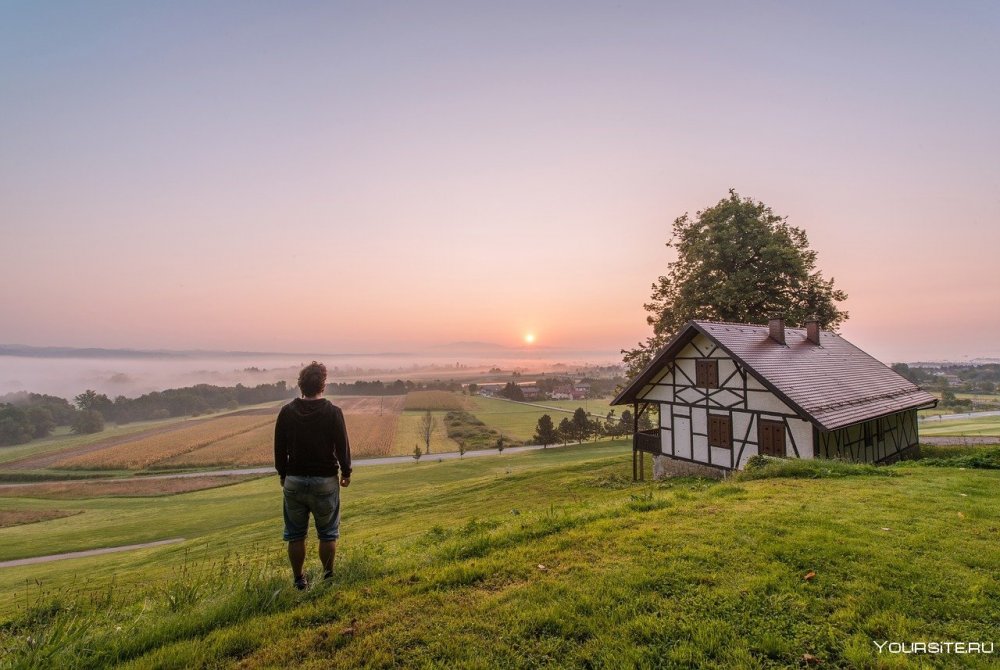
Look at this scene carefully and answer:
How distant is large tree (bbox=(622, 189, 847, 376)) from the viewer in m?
25.3

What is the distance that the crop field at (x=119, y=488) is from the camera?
145 ft

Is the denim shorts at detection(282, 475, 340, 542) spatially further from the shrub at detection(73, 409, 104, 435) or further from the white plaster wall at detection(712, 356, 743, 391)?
the shrub at detection(73, 409, 104, 435)

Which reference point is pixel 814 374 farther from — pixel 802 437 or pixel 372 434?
pixel 372 434

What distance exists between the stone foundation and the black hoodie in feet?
54.9

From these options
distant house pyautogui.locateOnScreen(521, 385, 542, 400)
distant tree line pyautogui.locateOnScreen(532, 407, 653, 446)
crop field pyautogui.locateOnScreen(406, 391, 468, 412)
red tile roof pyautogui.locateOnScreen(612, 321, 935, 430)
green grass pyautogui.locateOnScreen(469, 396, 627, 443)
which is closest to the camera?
red tile roof pyautogui.locateOnScreen(612, 321, 935, 430)

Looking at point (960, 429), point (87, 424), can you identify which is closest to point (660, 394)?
point (960, 429)

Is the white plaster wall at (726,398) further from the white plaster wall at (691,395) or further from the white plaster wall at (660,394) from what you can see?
the white plaster wall at (660,394)

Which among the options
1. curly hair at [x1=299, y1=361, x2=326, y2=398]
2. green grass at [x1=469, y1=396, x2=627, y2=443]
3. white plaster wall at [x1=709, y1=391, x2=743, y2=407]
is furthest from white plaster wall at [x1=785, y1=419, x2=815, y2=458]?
green grass at [x1=469, y1=396, x2=627, y2=443]

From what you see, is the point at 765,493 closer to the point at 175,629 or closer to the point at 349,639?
the point at 349,639

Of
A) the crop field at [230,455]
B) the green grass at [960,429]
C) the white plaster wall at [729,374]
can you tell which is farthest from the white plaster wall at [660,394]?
the crop field at [230,455]

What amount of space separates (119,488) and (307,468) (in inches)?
2406

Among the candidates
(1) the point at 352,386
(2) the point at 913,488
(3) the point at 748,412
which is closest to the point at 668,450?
(3) the point at 748,412

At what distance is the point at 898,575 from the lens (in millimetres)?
4594

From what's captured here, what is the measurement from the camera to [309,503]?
16.1 ft
